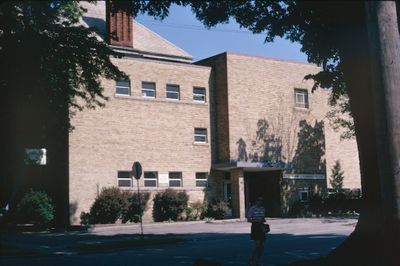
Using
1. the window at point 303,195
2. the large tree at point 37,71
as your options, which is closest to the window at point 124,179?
the large tree at point 37,71

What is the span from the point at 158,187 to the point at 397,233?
2632cm

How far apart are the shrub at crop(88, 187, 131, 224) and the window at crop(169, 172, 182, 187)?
156 inches

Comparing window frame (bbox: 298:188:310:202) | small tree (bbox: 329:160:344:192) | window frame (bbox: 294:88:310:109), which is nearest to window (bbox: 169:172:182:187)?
window frame (bbox: 298:188:310:202)

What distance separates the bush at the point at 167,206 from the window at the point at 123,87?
6162 mm

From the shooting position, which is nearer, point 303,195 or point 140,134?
point 140,134

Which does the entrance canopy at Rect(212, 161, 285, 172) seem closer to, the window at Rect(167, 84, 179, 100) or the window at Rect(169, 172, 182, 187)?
the window at Rect(169, 172, 182, 187)

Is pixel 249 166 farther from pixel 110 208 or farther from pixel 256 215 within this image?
Result: pixel 256 215

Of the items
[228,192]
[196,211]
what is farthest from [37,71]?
[228,192]

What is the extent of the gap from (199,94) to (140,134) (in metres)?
5.14

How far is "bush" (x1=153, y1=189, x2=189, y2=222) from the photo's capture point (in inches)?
1282

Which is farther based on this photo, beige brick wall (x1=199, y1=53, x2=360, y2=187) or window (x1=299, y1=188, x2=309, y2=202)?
window (x1=299, y1=188, x2=309, y2=202)

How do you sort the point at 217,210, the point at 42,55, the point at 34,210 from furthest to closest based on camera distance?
1. the point at 217,210
2. the point at 34,210
3. the point at 42,55

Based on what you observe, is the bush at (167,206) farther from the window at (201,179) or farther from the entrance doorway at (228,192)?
the entrance doorway at (228,192)

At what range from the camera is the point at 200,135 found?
35625mm
